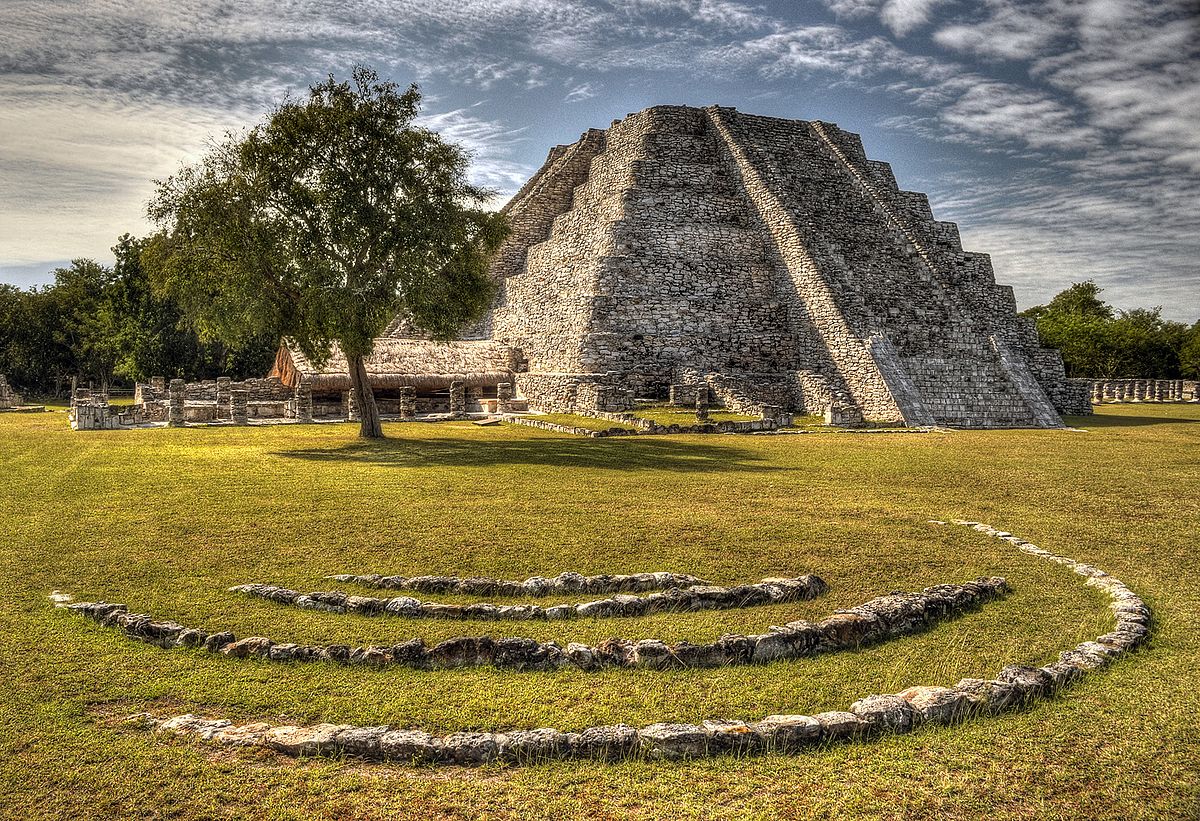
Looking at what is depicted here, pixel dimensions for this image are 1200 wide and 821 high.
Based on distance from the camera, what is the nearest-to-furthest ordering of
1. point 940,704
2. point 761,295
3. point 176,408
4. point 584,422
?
point 940,704
point 584,422
point 176,408
point 761,295

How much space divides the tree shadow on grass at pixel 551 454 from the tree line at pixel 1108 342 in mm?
57156

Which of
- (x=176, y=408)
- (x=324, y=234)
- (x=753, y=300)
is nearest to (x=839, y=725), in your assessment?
(x=324, y=234)

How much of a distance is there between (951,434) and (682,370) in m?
10.9

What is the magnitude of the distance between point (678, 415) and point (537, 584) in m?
19.4

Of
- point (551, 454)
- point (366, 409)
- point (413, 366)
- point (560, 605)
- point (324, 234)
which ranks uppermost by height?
point (324, 234)

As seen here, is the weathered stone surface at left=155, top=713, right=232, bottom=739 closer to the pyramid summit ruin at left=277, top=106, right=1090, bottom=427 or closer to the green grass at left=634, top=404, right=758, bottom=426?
the green grass at left=634, top=404, right=758, bottom=426

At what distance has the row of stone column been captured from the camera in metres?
53.7

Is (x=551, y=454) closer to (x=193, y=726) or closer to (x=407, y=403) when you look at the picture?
(x=193, y=726)

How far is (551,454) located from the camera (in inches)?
699

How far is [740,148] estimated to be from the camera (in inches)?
1590

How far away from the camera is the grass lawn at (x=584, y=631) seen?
4086 mm

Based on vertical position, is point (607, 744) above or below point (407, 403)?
below

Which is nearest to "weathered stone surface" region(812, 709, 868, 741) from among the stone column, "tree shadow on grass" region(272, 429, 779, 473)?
Result: "tree shadow on grass" region(272, 429, 779, 473)

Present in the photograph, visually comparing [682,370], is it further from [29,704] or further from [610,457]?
[29,704]
